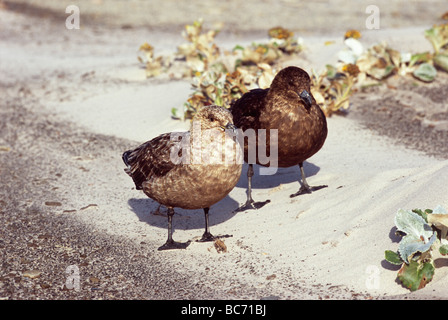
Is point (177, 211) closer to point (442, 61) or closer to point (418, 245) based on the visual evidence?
point (418, 245)

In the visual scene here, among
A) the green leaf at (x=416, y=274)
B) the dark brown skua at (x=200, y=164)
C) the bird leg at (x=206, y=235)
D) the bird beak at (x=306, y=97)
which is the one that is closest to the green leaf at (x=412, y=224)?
the green leaf at (x=416, y=274)

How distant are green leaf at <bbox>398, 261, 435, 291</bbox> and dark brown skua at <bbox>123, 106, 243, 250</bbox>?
1.86m

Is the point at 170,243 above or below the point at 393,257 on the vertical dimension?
below

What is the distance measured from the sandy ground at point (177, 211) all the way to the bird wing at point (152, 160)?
0.77 m

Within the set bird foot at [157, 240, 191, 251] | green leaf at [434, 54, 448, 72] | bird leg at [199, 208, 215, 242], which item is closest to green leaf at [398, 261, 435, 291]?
bird leg at [199, 208, 215, 242]

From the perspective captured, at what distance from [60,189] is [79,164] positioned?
969mm

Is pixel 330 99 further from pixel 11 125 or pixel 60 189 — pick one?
pixel 11 125

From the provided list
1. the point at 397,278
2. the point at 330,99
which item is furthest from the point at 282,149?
the point at 330,99

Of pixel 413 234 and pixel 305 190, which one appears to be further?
pixel 305 190

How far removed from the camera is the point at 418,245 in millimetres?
5090

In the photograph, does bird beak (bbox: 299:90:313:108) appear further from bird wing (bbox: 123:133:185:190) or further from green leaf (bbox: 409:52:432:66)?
green leaf (bbox: 409:52:432:66)

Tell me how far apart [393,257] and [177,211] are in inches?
124

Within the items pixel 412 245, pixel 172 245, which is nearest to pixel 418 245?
pixel 412 245

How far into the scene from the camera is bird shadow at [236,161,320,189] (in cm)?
809
